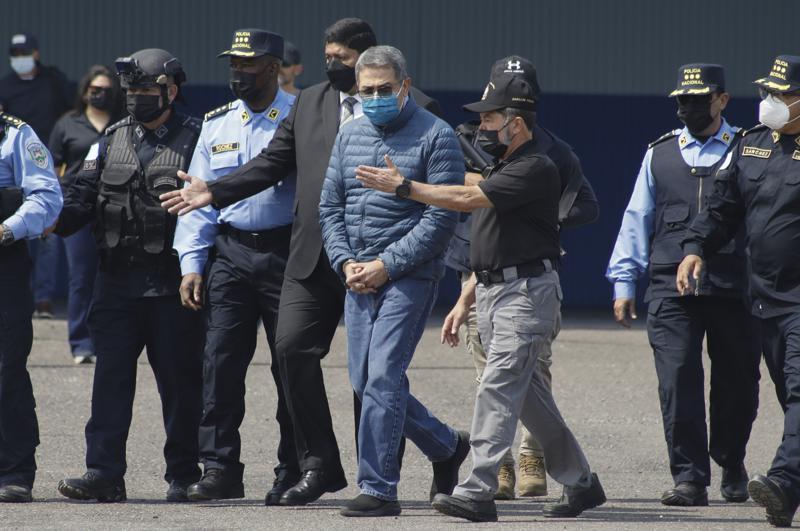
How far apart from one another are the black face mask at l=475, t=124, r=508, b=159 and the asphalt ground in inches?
62.4

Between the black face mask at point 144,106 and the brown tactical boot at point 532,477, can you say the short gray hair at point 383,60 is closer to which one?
the black face mask at point 144,106

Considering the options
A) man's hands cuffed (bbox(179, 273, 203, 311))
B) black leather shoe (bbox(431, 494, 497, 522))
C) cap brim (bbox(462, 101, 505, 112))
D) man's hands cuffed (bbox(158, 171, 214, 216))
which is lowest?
black leather shoe (bbox(431, 494, 497, 522))

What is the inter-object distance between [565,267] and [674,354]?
1000 cm

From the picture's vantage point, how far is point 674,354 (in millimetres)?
7711

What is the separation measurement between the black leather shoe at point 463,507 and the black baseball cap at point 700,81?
247cm

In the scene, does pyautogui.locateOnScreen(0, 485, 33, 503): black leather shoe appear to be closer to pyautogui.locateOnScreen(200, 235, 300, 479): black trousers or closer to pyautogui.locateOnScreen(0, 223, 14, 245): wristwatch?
pyautogui.locateOnScreen(200, 235, 300, 479): black trousers

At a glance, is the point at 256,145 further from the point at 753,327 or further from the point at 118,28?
the point at 118,28

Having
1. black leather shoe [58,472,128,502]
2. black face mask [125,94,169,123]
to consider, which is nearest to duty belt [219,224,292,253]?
black face mask [125,94,169,123]

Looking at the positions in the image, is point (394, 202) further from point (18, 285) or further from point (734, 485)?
point (734, 485)

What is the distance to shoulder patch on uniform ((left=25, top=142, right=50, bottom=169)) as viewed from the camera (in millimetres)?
7422

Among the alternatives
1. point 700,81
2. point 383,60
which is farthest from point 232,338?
point 700,81

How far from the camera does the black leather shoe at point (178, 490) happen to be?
745 centimetres

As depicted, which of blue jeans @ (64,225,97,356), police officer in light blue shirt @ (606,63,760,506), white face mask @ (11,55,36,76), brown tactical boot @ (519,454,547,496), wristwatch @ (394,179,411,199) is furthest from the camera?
white face mask @ (11,55,36,76)

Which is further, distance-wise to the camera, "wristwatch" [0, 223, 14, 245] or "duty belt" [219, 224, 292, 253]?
"duty belt" [219, 224, 292, 253]
